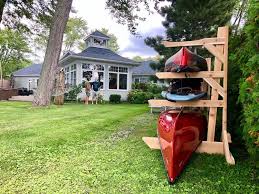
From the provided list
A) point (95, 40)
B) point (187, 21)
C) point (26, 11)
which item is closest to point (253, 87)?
point (187, 21)

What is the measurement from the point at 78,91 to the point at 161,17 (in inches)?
267

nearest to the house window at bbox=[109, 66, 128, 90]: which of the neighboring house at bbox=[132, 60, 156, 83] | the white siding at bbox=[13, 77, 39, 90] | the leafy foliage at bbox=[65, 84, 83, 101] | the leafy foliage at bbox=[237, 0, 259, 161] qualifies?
the leafy foliage at bbox=[65, 84, 83, 101]

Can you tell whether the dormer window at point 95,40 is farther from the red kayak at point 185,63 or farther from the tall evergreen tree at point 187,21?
the red kayak at point 185,63

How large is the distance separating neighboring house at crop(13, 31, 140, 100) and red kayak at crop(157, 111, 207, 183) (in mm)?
15644

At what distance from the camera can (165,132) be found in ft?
13.6

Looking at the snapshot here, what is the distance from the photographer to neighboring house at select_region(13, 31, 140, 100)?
20.1 meters

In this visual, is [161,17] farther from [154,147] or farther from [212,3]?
[154,147]

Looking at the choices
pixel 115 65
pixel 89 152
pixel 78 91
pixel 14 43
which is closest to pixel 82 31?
pixel 14 43

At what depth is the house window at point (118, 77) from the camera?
21.5 m

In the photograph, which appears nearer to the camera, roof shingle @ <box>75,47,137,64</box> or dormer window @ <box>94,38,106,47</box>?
roof shingle @ <box>75,47,137,64</box>

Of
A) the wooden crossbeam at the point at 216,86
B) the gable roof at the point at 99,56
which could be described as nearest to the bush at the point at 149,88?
the gable roof at the point at 99,56

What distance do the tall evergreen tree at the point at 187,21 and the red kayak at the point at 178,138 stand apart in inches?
356

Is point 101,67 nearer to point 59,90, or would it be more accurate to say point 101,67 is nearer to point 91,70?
point 91,70

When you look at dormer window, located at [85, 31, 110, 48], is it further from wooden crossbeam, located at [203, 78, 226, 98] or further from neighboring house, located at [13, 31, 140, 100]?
wooden crossbeam, located at [203, 78, 226, 98]
